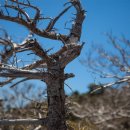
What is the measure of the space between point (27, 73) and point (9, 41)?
82 cm

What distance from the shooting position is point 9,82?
587 cm

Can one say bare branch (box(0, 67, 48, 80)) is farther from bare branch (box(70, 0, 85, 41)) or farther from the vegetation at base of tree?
bare branch (box(70, 0, 85, 41))

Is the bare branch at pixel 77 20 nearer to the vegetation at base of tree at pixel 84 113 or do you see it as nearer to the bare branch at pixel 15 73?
the vegetation at base of tree at pixel 84 113

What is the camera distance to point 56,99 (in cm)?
520

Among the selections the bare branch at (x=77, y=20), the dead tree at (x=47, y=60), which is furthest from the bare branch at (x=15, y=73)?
the bare branch at (x=77, y=20)

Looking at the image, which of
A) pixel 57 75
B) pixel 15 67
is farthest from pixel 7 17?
pixel 57 75

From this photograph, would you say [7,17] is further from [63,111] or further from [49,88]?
[63,111]

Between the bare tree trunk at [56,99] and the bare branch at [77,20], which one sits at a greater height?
the bare branch at [77,20]

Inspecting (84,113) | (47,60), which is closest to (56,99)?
(47,60)

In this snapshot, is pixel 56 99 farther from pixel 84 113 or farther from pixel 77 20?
pixel 84 113

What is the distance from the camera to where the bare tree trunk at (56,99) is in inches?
198

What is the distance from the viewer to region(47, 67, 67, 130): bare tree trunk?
5.04 metres

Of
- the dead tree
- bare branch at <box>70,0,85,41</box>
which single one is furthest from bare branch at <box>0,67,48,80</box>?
bare branch at <box>70,0,85,41</box>

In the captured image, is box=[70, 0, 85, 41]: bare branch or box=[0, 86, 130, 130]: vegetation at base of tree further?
box=[0, 86, 130, 130]: vegetation at base of tree
